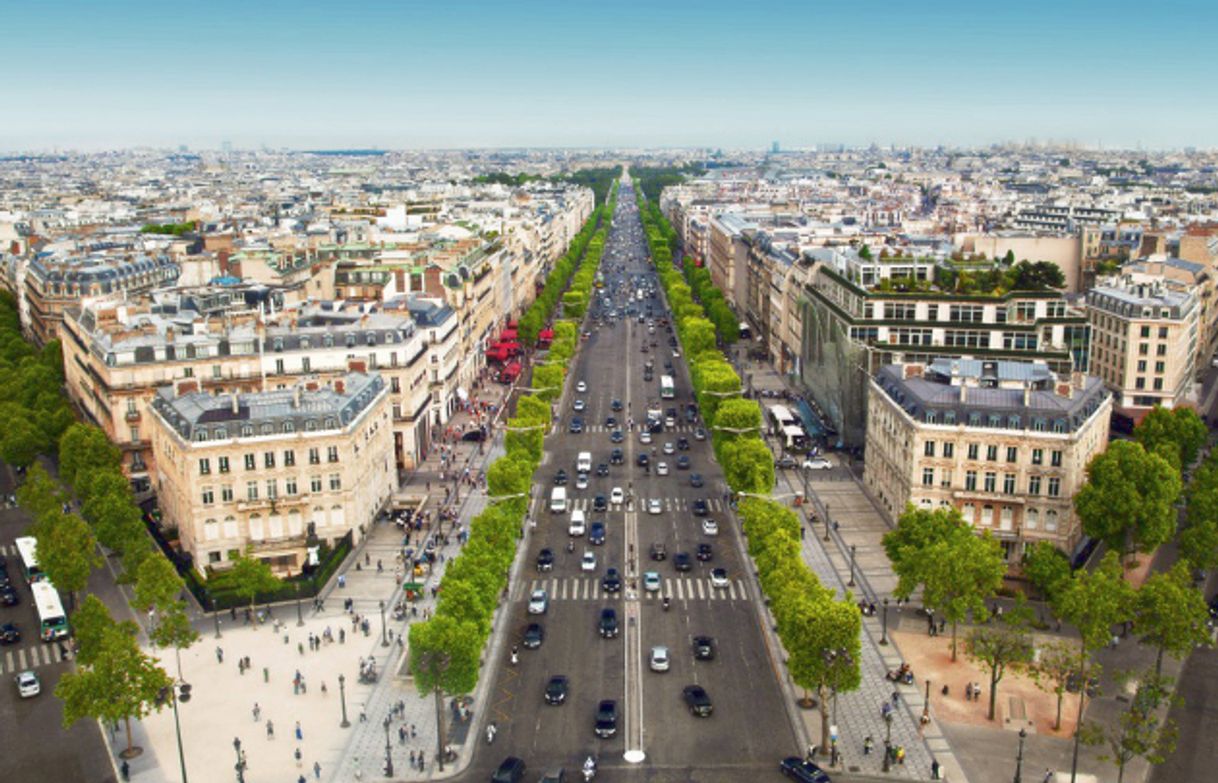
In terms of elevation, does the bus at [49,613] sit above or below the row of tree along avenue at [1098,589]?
below

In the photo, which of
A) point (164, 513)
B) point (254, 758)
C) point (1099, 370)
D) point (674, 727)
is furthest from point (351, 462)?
point (1099, 370)

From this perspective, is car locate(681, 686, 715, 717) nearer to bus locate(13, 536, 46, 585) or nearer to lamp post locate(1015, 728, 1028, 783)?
lamp post locate(1015, 728, 1028, 783)

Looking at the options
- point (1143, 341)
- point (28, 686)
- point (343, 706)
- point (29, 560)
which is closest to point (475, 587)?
point (343, 706)

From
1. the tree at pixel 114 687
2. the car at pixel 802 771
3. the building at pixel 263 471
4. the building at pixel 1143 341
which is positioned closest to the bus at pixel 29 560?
the building at pixel 263 471

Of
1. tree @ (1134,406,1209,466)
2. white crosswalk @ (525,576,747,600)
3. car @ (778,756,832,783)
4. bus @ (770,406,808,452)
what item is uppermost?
tree @ (1134,406,1209,466)

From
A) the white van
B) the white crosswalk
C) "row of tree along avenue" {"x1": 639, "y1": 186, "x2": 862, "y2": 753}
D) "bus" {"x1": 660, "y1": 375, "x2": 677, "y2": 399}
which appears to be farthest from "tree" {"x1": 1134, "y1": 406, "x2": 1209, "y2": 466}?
"bus" {"x1": 660, "y1": 375, "x2": 677, "y2": 399}

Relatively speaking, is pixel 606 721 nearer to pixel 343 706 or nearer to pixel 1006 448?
pixel 343 706

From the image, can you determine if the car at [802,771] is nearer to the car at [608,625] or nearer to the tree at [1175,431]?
the car at [608,625]
